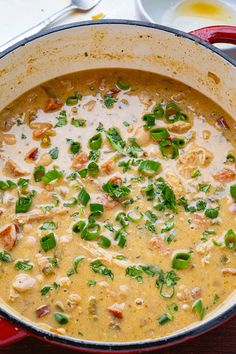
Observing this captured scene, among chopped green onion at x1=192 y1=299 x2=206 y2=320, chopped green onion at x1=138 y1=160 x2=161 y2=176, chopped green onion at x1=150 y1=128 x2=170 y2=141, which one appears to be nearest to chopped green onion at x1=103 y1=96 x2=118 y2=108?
chopped green onion at x1=150 y1=128 x2=170 y2=141

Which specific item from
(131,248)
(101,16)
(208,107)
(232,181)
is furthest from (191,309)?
(101,16)

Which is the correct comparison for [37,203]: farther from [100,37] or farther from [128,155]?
[100,37]

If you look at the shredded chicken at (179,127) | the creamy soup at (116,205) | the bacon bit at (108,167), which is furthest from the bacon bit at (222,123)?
the bacon bit at (108,167)

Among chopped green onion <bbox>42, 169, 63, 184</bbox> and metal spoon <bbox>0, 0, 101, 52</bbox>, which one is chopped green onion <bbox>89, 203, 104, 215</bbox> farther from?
metal spoon <bbox>0, 0, 101, 52</bbox>

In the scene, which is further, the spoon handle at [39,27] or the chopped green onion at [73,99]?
the spoon handle at [39,27]

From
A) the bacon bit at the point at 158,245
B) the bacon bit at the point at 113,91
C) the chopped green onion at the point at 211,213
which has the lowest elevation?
the bacon bit at the point at 158,245

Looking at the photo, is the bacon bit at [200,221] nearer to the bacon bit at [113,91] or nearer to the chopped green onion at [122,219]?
the chopped green onion at [122,219]

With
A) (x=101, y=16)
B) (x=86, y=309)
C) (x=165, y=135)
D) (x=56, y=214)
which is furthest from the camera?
(x=101, y=16)

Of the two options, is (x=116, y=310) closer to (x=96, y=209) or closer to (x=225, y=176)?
(x=96, y=209)
